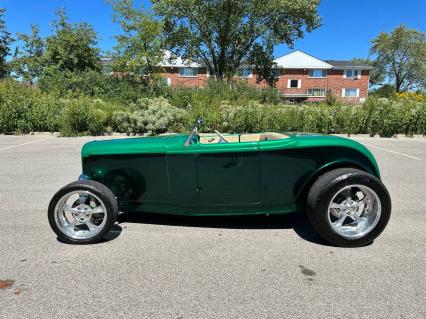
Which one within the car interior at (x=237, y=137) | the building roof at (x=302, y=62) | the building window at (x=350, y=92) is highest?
the building roof at (x=302, y=62)

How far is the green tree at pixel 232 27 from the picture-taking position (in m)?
36.5

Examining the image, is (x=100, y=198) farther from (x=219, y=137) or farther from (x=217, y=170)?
(x=219, y=137)

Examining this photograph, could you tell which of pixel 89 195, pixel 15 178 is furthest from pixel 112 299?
pixel 15 178

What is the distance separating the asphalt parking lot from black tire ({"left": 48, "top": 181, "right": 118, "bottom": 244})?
0.09 meters

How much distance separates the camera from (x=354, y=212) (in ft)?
13.0

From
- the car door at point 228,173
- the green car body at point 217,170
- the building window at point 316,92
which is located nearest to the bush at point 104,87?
the green car body at point 217,170

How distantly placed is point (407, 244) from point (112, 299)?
304 cm

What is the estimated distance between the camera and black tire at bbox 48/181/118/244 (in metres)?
3.89

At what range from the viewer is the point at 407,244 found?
13.1 ft

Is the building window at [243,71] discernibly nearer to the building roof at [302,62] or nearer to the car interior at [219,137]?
the building roof at [302,62]

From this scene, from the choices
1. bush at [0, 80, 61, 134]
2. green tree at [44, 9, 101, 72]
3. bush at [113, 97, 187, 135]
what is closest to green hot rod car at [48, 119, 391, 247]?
bush at [113, 97, 187, 135]

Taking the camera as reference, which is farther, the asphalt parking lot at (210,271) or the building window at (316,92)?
the building window at (316,92)

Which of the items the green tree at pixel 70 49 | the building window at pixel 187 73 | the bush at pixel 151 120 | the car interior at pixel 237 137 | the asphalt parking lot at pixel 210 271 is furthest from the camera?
the building window at pixel 187 73

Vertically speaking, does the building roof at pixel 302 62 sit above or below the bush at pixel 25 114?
above
